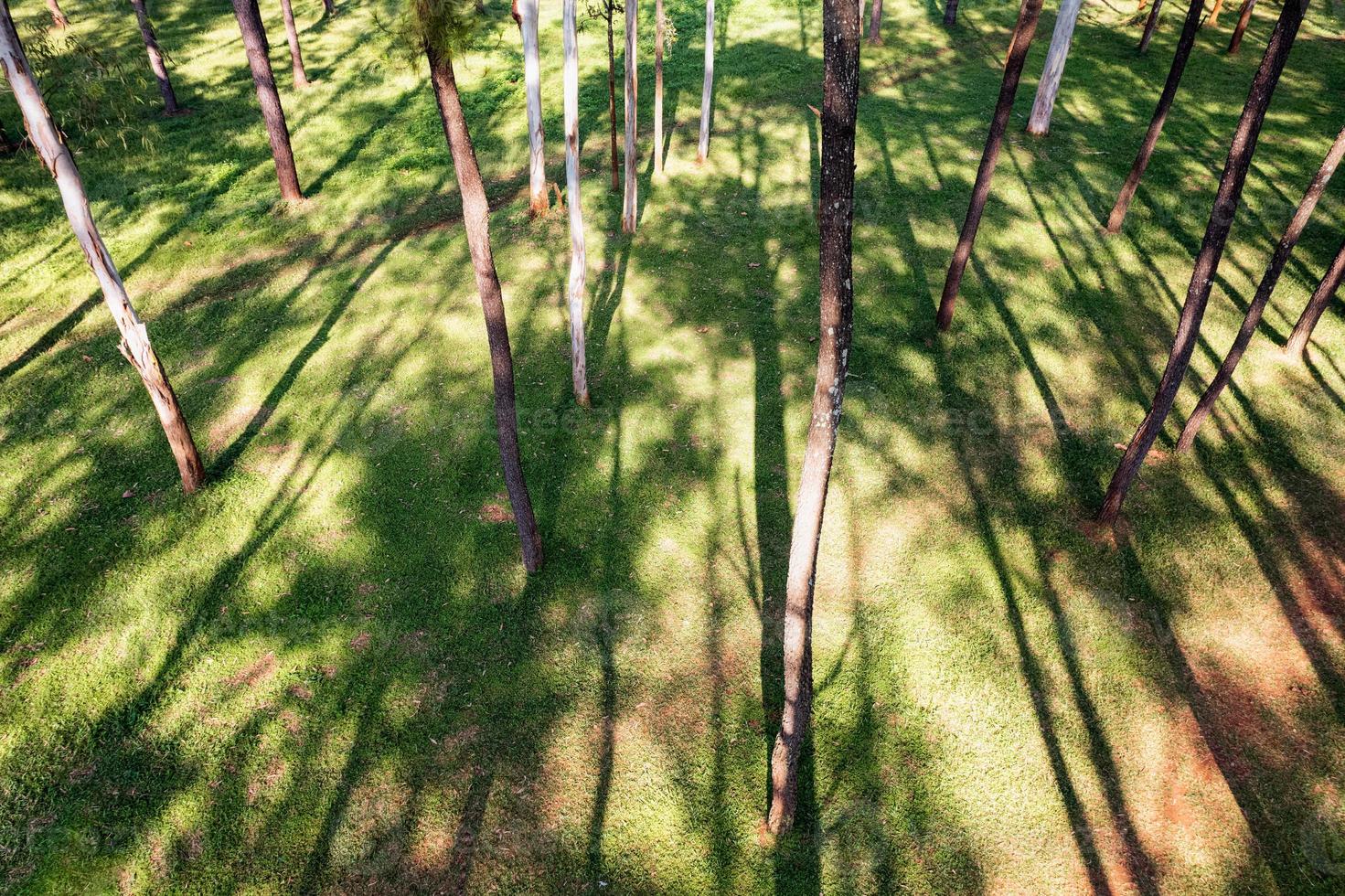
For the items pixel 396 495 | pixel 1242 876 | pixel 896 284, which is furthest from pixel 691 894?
pixel 896 284

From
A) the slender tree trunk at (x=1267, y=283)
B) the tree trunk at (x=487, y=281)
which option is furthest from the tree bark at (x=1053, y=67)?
the tree trunk at (x=487, y=281)

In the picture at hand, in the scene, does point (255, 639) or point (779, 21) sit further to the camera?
point (779, 21)

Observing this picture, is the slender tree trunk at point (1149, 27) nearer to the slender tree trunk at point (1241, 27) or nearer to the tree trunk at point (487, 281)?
the slender tree trunk at point (1241, 27)

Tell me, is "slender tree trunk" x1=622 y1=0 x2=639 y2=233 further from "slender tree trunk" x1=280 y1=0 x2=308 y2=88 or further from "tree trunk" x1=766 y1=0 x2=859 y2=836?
"slender tree trunk" x1=280 y1=0 x2=308 y2=88

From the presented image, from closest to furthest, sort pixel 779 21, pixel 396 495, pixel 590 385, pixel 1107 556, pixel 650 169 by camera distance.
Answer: pixel 1107 556 < pixel 396 495 < pixel 590 385 < pixel 650 169 < pixel 779 21

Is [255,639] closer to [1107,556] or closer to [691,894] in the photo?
[691,894]

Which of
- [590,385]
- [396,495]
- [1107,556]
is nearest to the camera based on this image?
[1107,556]

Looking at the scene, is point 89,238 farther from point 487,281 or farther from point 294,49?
point 294,49
